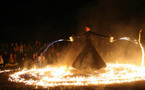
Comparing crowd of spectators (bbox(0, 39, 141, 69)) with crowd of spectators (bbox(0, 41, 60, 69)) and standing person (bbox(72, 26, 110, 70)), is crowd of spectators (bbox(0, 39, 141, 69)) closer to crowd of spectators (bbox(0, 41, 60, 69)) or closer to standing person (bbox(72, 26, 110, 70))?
crowd of spectators (bbox(0, 41, 60, 69))

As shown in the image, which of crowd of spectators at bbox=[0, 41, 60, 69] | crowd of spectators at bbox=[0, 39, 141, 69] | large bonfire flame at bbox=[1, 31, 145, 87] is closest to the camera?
large bonfire flame at bbox=[1, 31, 145, 87]

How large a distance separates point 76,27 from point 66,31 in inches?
65.7

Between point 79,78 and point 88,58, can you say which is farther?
point 88,58

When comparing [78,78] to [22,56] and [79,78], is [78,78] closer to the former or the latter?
[79,78]

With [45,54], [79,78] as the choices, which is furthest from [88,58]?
[45,54]

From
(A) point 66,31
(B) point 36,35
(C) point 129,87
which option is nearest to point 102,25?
(A) point 66,31

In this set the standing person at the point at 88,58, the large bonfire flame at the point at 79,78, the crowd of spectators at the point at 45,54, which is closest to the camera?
the large bonfire flame at the point at 79,78

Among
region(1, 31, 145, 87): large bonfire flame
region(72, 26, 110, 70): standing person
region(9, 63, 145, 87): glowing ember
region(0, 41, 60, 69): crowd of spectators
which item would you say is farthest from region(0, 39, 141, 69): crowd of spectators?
region(9, 63, 145, 87): glowing ember

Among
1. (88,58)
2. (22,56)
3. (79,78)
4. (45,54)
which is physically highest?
(45,54)

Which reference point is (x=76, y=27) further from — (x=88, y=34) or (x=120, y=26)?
(x=88, y=34)

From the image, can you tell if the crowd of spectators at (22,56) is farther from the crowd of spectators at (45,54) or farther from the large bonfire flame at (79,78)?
the large bonfire flame at (79,78)

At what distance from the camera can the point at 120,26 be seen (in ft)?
97.9

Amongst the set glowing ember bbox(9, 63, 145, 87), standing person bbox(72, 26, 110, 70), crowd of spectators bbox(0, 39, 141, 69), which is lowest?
glowing ember bbox(9, 63, 145, 87)

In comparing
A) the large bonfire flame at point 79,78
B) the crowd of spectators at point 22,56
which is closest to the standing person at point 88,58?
the large bonfire flame at point 79,78
